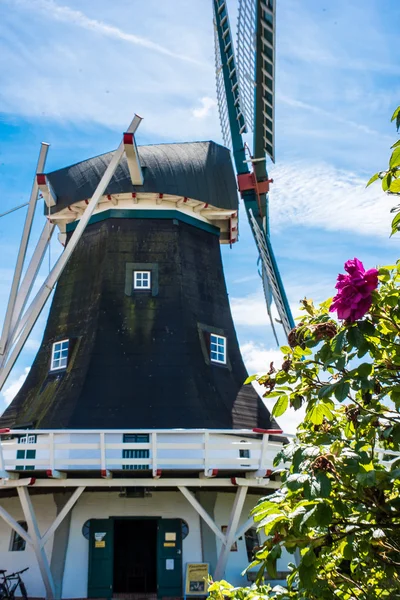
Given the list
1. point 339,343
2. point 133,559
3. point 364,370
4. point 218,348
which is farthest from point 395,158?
point 133,559

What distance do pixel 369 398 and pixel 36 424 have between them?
37.2 ft

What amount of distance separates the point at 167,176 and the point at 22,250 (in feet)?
12.6

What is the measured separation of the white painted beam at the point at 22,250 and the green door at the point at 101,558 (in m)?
3.81

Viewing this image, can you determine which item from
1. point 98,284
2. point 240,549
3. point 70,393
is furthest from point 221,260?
point 240,549

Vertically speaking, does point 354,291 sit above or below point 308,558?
above

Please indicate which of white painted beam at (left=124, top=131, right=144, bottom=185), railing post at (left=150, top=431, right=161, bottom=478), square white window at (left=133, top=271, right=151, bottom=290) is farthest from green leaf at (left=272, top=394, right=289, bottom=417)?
square white window at (left=133, top=271, right=151, bottom=290)

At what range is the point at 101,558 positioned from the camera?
485 inches

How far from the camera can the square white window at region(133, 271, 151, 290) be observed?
1508cm

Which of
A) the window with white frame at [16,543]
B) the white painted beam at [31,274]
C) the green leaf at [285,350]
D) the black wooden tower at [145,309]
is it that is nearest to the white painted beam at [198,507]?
the black wooden tower at [145,309]

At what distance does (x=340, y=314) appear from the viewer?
252cm

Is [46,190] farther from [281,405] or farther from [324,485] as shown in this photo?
[324,485]

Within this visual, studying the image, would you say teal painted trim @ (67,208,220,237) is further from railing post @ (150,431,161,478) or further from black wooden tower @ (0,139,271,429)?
railing post @ (150,431,161,478)

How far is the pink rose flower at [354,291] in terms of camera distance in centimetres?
251

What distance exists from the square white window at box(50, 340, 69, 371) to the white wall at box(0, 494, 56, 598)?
2703 mm
